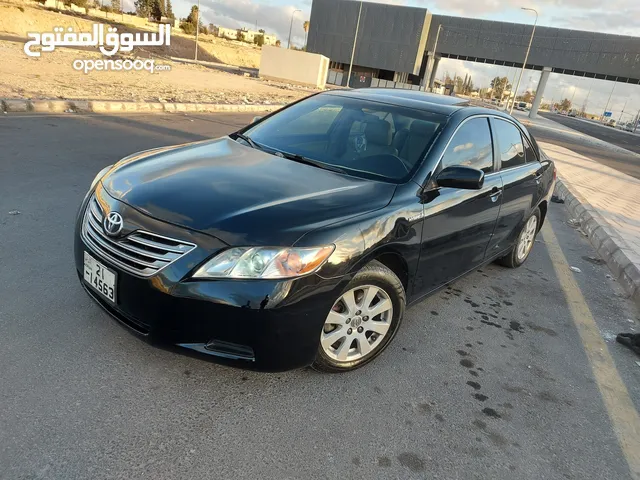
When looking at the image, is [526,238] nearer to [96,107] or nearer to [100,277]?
[100,277]

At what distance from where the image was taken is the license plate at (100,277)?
242 cm

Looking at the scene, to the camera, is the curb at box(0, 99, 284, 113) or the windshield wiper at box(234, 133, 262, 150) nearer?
the windshield wiper at box(234, 133, 262, 150)

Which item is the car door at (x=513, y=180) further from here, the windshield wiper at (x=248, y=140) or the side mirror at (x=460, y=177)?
the windshield wiper at (x=248, y=140)

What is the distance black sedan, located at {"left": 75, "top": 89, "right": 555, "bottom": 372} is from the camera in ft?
7.38

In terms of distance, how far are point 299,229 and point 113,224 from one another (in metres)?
0.96

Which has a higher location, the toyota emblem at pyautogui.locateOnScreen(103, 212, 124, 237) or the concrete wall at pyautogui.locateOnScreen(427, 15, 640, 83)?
the concrete wall at pyautogui.locateOnScreen(427, 15, 640, 83)

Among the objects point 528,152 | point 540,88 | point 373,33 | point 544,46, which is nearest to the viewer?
point 528,152

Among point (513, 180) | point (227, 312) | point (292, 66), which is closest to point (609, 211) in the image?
point (513, 180)

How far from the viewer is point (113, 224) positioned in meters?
2.43

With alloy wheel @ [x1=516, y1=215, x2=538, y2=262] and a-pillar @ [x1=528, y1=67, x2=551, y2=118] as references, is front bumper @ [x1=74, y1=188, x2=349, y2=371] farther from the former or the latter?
a-pillar @ [x1=528, y1=67, x2=551, y2=118]

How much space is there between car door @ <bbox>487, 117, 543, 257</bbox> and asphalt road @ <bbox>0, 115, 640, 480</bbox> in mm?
712

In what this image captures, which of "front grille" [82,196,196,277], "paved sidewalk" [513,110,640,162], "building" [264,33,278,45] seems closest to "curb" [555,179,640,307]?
"front grille" [82,196,196,277]

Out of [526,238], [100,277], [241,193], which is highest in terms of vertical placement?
[241,193]

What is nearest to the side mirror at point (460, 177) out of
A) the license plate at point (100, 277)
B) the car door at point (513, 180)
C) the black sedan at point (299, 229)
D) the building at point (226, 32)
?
the black sedan at point (299, 229)
